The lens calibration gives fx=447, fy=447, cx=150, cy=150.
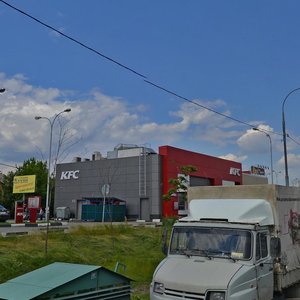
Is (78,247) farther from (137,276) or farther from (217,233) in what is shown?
(217,233)

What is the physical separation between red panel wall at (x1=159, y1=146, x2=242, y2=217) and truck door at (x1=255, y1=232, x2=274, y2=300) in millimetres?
41105

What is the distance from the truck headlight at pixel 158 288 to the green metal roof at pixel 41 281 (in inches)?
82.6

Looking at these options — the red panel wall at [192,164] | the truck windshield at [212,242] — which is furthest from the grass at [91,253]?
the red panel wall at [192,164]

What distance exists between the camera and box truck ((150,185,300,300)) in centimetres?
732

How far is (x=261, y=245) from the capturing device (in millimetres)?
8375

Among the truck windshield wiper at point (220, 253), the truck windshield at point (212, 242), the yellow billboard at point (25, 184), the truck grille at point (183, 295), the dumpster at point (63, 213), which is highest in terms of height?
the yellow billboard at point (25, 184)

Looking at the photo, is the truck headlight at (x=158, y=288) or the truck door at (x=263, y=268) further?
the truck door at (x=263, y=268)

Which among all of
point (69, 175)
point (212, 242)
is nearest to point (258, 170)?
point (69, 175)

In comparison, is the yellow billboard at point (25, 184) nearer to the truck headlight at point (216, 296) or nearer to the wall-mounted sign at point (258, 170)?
the truck headlight at point (216, 296)

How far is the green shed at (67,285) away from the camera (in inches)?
198

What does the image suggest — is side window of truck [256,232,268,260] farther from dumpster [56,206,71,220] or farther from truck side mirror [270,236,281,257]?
dumpster [56,206,71,220]

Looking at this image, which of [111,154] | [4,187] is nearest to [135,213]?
[111,154]

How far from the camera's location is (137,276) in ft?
41.8

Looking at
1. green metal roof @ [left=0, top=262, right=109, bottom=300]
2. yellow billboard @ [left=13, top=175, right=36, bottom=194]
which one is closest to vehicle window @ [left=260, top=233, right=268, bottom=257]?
green metal roof @ [left=0, top=262, right=109, bottom=300]
